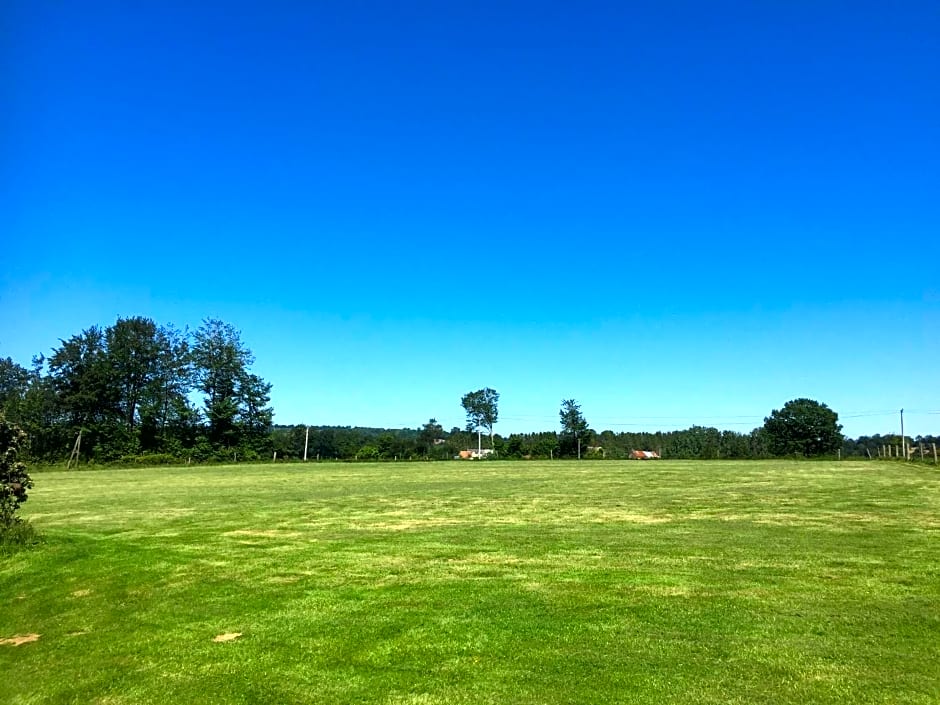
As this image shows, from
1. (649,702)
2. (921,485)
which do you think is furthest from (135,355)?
(649,702)

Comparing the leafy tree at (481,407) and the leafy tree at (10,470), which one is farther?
the leafy tree at (481,407)

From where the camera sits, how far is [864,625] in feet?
20.0

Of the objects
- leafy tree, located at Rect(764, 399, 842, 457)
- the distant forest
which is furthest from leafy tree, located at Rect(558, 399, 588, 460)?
leafy tree, located at Rect(764, 399, 842, 457)

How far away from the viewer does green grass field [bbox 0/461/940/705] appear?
5.14 meters

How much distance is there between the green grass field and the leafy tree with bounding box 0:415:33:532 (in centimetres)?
93

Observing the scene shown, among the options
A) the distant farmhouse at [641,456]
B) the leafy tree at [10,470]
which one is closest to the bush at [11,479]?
the leafy tree at [10,470]

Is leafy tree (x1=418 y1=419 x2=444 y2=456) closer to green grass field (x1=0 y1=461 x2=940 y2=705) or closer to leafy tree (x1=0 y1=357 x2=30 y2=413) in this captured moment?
leafy tree (x1=0 y1=357 x2=30 y2=413)

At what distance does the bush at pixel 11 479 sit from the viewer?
39.6 ft

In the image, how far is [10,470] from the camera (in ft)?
40.3

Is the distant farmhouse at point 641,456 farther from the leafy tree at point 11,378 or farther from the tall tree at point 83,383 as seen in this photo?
the leafy tree at point 11,378

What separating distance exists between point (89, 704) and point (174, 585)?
12.4 ft

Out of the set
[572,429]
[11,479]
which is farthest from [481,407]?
[11,479]

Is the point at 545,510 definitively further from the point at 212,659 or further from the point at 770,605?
the point at 212,659

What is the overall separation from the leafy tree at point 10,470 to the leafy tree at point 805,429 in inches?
4335
